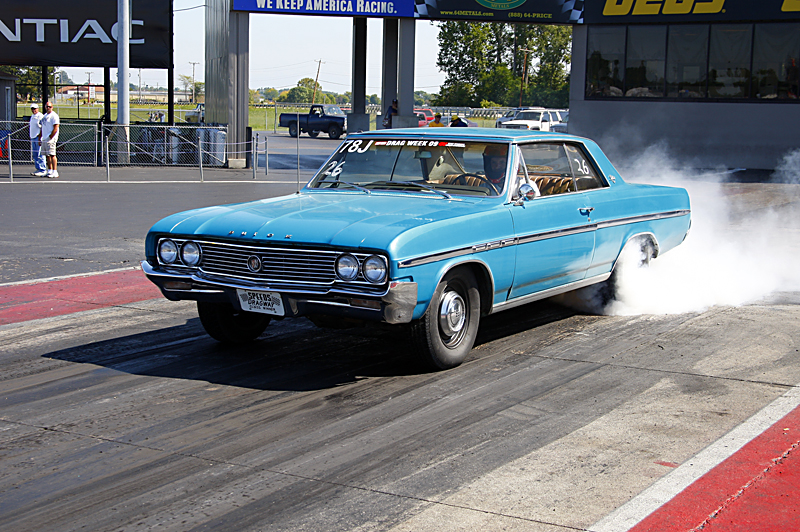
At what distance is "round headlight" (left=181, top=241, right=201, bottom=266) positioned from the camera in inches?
232

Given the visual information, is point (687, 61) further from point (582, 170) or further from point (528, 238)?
point (528, 238)

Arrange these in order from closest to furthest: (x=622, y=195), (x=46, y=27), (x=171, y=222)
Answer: (x=171, y=222) < (x=622, y=195) < (x=46, y=27)

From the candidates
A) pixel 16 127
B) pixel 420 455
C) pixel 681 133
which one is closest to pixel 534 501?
pixel 420 455

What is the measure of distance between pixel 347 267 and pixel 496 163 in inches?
73.1

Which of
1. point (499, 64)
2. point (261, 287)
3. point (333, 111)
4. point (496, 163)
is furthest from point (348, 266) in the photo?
point (499, 64)

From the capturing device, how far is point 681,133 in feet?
95.9

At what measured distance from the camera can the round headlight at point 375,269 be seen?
208 inches

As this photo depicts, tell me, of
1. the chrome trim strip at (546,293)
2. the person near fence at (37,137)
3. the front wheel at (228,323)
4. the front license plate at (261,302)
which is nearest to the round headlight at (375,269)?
the front license plate at (261,302)

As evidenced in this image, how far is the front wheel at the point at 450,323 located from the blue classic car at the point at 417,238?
0.01 m

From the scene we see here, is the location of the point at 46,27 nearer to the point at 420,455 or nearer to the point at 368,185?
the point at 368,185

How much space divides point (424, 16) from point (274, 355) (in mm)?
24428

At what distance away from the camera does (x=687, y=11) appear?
2845cm

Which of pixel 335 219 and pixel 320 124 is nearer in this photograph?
pixel 335 219

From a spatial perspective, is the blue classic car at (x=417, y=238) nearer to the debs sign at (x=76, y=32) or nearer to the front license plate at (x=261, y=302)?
the front license plate at (x=261, y=302)
